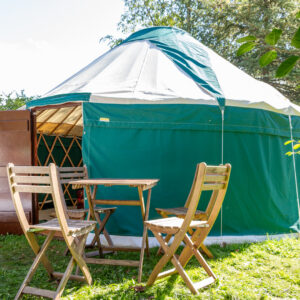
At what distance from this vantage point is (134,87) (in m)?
3.30

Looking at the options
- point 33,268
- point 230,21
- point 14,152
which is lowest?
point 33,268

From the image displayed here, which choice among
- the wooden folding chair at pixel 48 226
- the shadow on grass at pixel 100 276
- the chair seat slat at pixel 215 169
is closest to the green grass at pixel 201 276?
the shadow on grass at pixel 100 276

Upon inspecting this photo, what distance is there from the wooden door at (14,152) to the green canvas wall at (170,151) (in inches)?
Answer: 36.4

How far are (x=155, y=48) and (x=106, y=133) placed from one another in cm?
141

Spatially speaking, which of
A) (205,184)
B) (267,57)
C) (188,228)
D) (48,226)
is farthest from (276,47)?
(48,226)

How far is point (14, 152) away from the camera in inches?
152

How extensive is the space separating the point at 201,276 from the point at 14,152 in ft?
8.57

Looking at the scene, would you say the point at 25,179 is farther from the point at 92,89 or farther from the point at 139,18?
the point at 139,18

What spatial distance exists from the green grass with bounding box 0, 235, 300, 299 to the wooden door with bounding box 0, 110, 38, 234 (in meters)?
0.59

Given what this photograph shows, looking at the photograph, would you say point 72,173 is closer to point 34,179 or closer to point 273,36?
point 34,179

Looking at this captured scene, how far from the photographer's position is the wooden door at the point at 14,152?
377cm

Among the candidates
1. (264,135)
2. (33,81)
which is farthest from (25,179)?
(33,81)

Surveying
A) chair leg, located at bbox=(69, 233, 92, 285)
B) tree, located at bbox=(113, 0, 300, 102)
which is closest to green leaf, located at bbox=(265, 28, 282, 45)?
chair leg, located at bbox=(69, 233, 92, 285)

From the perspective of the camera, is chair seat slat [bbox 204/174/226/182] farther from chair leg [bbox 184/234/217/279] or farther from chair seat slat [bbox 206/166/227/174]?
chair leg [bbox 184/234/217/279]
